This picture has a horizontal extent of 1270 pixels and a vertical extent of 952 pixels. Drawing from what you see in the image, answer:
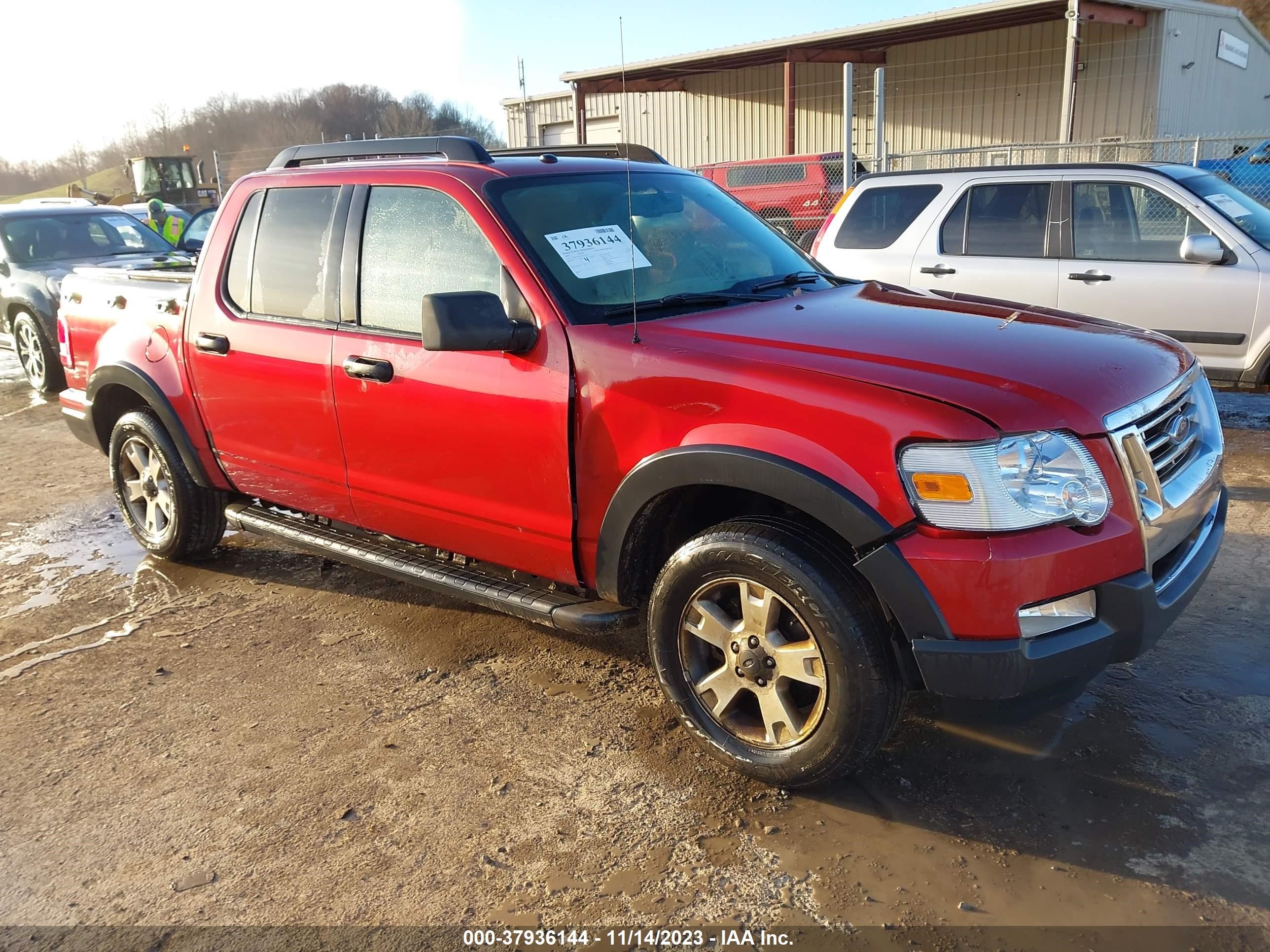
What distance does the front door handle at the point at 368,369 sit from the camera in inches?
143

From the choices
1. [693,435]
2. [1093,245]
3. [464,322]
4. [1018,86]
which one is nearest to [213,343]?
[464,322]

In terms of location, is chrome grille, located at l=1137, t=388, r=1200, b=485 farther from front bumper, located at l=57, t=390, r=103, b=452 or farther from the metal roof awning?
the metal roof awning

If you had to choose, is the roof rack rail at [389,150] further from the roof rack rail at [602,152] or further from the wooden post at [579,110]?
the wooden post at [579,110]

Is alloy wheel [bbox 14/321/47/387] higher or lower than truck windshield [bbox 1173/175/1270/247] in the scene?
lower

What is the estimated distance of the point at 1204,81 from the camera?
24.0 m

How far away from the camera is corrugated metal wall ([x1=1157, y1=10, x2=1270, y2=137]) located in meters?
21.6

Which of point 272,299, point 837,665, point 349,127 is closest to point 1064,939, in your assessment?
point 837,665

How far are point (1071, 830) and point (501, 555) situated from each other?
1975 millimetres

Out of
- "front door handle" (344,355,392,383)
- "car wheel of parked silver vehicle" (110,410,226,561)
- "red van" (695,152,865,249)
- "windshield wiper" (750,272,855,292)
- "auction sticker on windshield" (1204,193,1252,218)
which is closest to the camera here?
"front door handle" (344,355,392,383)

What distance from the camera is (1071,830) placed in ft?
9.11

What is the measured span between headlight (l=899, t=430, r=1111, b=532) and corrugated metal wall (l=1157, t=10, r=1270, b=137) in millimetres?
22621

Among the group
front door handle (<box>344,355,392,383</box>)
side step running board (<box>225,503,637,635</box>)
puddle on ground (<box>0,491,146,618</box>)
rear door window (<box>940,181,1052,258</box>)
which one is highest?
rear door window (<box>940,181,1052,258</box>)

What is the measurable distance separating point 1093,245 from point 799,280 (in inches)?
155

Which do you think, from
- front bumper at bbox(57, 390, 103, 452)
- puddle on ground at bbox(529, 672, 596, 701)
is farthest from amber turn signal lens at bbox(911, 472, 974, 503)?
front bumper at bbox(57, 390, 103, 452)
